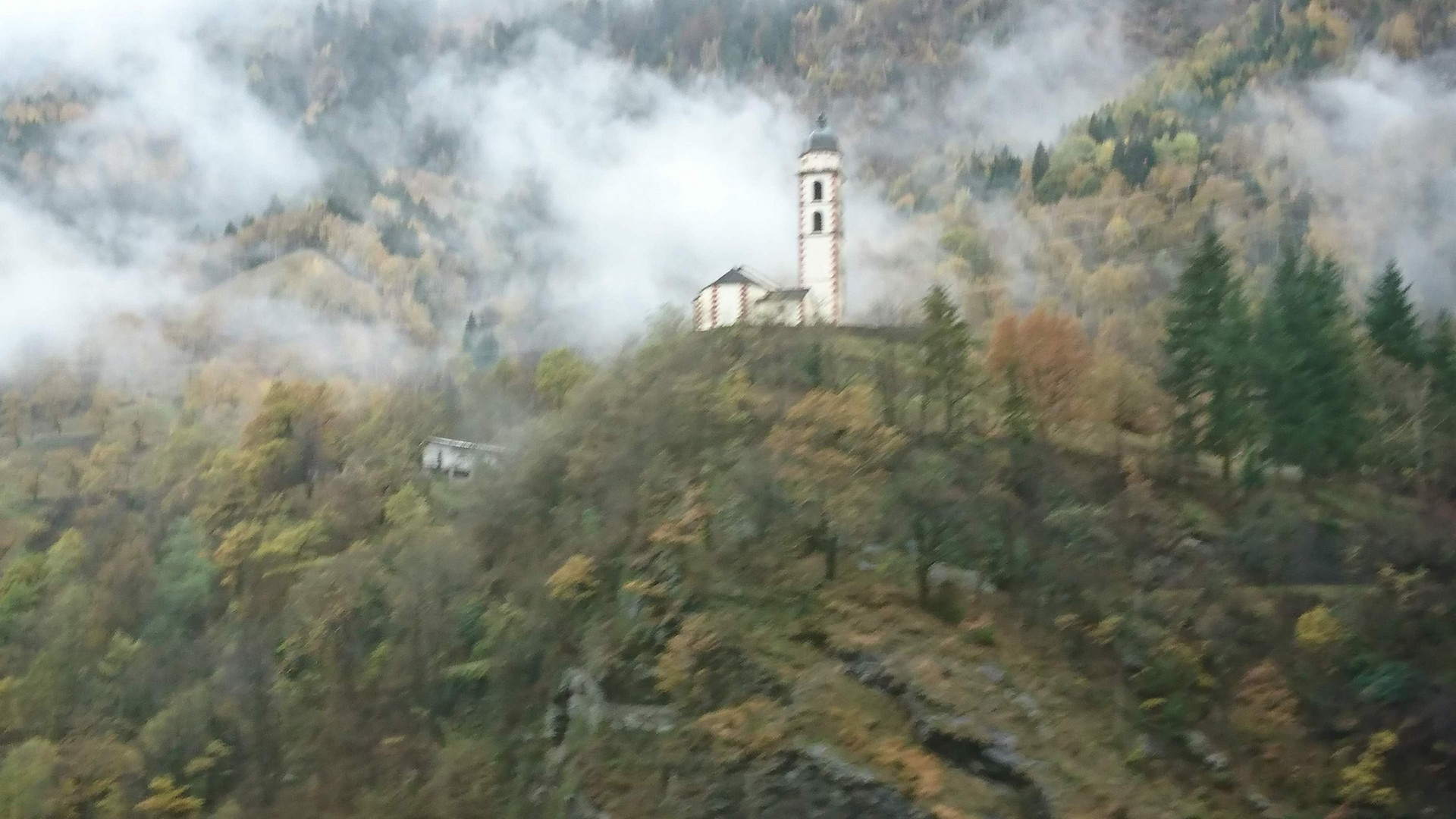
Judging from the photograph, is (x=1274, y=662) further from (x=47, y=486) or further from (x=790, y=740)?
(x=47, y=486)

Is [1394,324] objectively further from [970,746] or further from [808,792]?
[808,792]

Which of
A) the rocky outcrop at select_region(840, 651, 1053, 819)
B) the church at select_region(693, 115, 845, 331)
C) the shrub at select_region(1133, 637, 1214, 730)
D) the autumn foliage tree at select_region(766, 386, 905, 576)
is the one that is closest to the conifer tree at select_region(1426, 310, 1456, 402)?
the shrub at select_region(1133, 637, 1214, 730)

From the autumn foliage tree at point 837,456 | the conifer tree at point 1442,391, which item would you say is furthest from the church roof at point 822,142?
the conifer tree at point 1442,391

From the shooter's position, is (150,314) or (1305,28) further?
(150,314)

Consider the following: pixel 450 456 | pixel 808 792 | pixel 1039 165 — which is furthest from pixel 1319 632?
pixel 1039 165

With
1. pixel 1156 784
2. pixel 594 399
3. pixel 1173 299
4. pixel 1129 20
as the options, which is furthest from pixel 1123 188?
pixel 1156 784

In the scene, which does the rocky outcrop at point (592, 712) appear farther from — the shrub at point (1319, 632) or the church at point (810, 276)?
the church at point (810, 276)

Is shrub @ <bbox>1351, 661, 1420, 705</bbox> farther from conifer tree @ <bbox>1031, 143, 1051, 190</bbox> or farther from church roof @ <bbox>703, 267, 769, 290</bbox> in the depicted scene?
conifer tree @ <bbox>1031, 143, 1051, 190</bbox>
